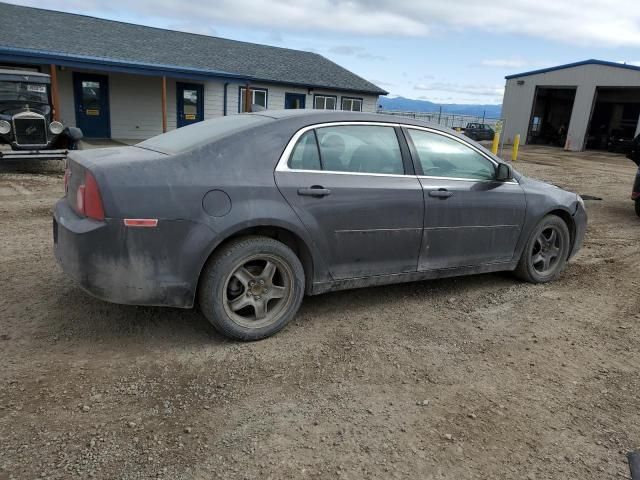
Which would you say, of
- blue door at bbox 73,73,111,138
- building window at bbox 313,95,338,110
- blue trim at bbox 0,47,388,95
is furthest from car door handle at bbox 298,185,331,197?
building window at bbox 313,95,338,110

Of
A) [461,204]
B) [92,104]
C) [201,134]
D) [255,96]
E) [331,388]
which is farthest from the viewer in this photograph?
[255,96]

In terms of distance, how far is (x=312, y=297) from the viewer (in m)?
4.45

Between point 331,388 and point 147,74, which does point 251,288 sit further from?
point 147,74

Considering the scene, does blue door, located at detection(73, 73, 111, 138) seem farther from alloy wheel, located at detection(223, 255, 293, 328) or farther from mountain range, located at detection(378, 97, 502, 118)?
mountain range, located at detection(378, 97, 502, 118)

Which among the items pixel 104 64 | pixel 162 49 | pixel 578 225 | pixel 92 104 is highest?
pixel 162 49

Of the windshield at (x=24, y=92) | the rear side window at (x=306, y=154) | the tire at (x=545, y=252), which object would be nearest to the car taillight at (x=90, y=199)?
the rear side window at (x=306, y=154)

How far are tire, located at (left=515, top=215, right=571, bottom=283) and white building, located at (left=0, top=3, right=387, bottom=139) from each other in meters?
14.6

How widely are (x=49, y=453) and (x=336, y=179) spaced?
2.40 meters

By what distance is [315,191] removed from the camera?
357 cm

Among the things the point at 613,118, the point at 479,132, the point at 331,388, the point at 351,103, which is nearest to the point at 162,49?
the point at 351,103

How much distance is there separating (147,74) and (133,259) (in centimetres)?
1594

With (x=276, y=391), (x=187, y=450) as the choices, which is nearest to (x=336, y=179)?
(x=276, y=391)

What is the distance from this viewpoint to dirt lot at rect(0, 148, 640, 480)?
246 cm

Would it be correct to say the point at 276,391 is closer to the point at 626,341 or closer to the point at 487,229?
the point at 487,229
